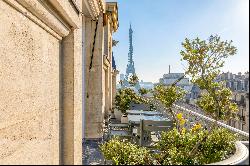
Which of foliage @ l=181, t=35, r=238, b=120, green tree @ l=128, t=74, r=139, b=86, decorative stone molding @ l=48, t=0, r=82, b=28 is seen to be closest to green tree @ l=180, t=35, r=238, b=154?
foliage @ l=181, t=35, r=238, b=120

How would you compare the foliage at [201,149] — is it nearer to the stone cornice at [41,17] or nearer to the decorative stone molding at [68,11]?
the stone cornice at [41,17]

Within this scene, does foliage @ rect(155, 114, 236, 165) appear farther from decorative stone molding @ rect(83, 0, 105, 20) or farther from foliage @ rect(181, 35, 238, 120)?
decorative stone molding @ rect(83, 0, 105, 20)

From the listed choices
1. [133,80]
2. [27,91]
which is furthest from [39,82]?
[133,80]

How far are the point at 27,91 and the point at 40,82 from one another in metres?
0.51

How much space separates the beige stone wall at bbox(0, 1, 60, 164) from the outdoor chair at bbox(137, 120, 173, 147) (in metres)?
2.84

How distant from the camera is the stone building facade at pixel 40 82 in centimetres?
286

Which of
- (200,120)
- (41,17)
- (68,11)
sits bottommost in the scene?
(200,120)

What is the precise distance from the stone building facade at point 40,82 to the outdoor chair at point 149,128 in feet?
7.35

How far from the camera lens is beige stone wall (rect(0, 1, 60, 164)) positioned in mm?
2789

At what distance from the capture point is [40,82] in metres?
3.93

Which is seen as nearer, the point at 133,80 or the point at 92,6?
the point at 92,6

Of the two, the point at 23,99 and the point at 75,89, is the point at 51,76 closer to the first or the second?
the point at 75,89

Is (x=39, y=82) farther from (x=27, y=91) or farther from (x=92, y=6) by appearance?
(x=92, y=6)

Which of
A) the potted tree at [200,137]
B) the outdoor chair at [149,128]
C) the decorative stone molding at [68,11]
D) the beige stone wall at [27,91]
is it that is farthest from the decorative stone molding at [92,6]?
the potted tree at [200,137]
